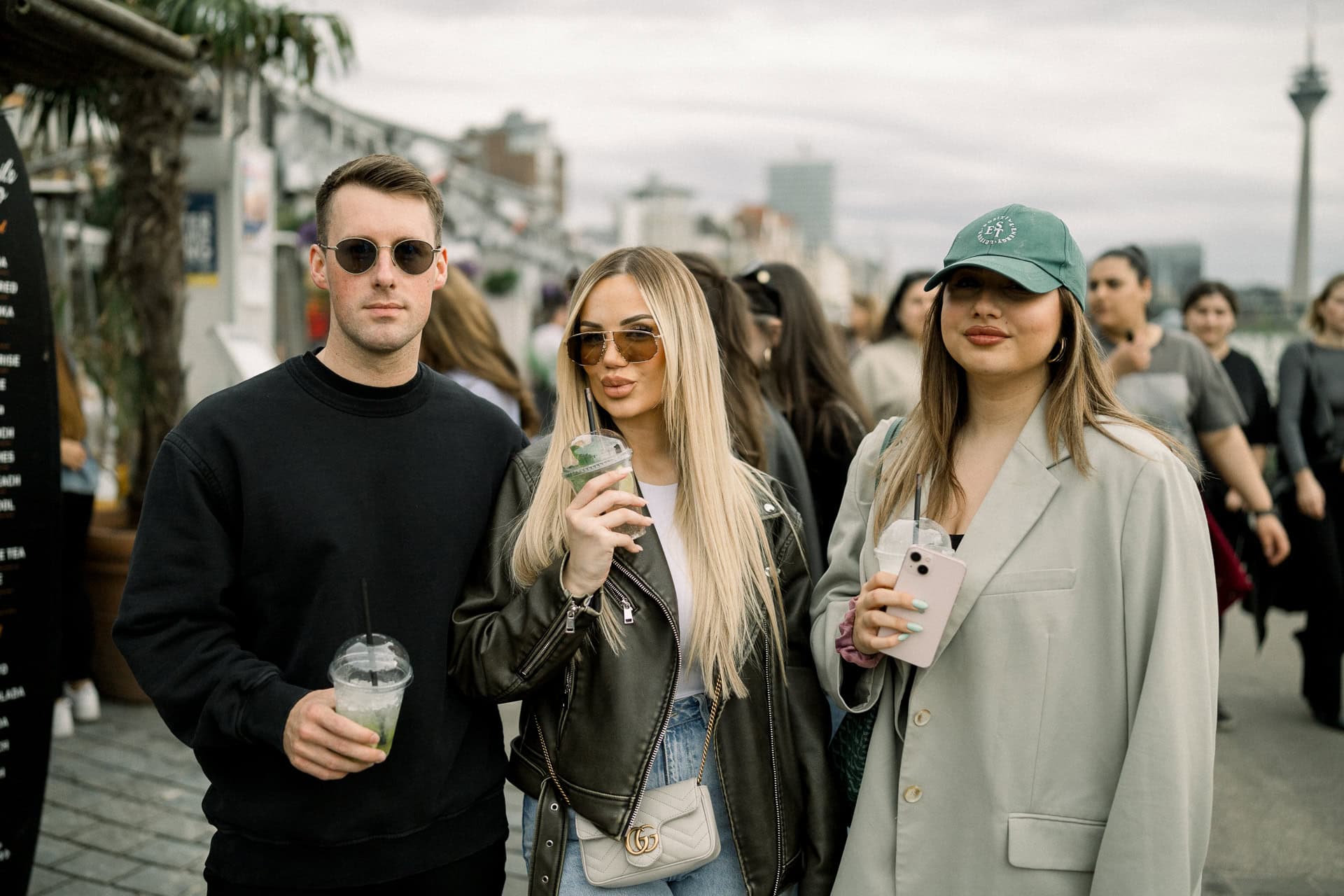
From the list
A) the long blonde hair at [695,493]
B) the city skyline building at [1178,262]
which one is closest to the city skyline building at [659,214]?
the city skyline building at [1178,262]

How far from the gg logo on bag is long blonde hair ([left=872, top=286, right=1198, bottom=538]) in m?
0.81

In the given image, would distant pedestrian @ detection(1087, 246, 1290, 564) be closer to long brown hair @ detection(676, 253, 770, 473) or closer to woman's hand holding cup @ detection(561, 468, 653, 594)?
long brown hair @ detection(676, 253, 770, 473)

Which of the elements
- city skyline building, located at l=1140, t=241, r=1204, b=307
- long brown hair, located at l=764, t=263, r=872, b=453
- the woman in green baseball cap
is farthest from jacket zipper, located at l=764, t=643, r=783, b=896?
city skyline building, located at l=1140, t=241, r=1204, b=307

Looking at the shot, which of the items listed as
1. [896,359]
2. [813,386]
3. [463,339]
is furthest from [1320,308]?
[463,339]

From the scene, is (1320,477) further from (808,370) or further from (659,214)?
(659,214)

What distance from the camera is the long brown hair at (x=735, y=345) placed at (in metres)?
3.44

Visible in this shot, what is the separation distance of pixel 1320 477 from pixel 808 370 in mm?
3691

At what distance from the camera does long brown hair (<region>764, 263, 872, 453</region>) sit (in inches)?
165

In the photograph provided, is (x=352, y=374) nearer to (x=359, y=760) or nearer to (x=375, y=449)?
(x=375, y=449)

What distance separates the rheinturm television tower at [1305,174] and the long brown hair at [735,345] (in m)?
11.3

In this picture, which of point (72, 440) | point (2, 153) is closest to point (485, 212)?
point (72, 440)

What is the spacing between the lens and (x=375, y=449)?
2227mm

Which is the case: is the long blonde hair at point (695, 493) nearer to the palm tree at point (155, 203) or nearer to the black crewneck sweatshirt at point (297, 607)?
Result: the black crewneck sweatshirt at point (297, 607)

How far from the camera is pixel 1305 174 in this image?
13.4 meters
